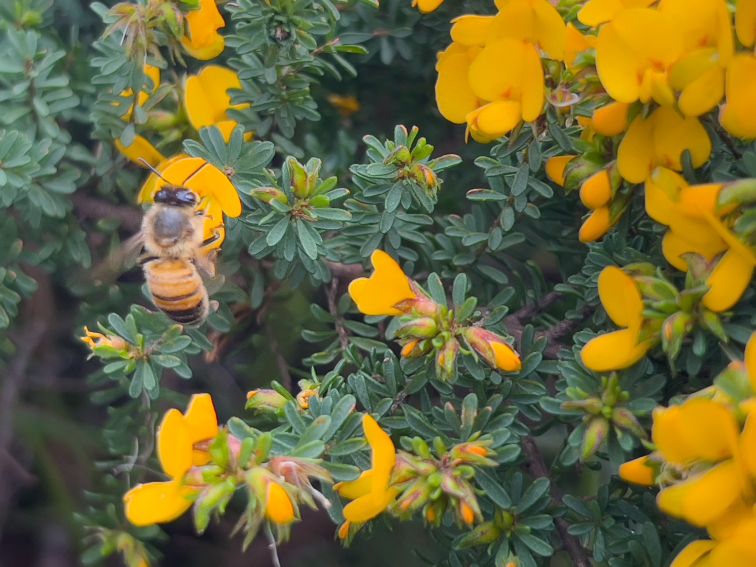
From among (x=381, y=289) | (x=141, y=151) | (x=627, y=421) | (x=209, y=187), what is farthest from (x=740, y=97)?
(x=141, y=151)

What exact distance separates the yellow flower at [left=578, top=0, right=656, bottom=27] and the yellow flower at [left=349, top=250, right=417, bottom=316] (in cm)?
47

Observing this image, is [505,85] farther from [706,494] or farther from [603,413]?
[706,494]

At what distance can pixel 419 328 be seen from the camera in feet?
4.44

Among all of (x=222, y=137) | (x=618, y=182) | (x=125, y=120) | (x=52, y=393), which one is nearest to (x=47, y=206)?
(x=125, y=120)

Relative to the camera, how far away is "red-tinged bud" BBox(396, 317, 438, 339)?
4.45ft

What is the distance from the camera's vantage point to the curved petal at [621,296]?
1260mm

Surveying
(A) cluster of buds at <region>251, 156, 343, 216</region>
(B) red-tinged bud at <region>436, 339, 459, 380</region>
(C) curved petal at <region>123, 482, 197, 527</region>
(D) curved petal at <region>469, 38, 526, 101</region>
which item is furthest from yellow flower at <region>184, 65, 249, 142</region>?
(C) curved petal at <region>123, 482, 197, 527</region>

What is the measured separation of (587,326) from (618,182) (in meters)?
0.33

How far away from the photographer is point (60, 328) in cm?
248

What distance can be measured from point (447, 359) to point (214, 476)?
1.30ft

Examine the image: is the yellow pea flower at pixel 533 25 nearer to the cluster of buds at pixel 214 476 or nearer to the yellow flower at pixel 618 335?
the yellow flower at pixel 618 335

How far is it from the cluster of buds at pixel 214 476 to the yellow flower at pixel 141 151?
0.88 metres

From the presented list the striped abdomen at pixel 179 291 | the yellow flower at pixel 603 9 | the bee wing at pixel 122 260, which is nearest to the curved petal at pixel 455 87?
the yellow flower at pixel 603 9

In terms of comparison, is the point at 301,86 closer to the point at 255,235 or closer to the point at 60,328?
the point at 255,235
